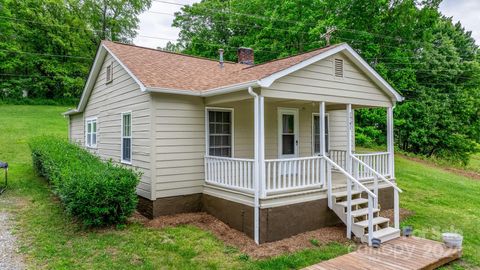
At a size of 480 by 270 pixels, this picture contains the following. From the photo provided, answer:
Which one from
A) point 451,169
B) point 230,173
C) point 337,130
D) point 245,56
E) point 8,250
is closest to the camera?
point 8,250

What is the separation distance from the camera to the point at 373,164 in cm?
862

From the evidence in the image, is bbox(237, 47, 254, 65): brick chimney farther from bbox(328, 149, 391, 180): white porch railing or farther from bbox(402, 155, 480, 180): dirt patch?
bbox(402, 155, 480, 180): dirt patch

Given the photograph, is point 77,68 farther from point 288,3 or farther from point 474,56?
point 474,56

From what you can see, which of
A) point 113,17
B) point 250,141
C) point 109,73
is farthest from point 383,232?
point 113,17

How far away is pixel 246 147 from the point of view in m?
8.67

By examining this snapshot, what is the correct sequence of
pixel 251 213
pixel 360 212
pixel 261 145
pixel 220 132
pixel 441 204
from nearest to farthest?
1. pixel 261 145
2. pixel 251 213
3. pixel 360 212
4. pixel 220 132
5. pixel 441 204

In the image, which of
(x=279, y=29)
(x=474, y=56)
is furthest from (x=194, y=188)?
(x=474, y=56)

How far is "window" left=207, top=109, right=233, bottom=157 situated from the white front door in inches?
68.9

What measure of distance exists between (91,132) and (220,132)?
266 inches

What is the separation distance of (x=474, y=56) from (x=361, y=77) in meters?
24.9

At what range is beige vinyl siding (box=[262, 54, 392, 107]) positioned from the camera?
655cm

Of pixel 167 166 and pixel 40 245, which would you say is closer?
pixel 40 245

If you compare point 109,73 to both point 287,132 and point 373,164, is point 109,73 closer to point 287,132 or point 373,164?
point 287,132

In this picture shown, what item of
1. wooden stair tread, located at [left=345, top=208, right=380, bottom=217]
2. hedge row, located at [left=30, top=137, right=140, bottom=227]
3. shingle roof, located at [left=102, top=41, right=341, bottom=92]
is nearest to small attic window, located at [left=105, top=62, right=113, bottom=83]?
shingle roof, located at [left=102, top=41, right=341, bottom=92]
